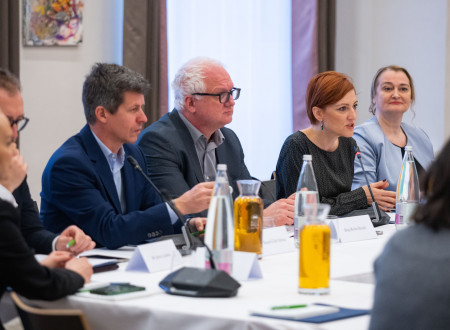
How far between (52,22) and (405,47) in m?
3.00

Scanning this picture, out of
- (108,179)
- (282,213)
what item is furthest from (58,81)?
(282,213)

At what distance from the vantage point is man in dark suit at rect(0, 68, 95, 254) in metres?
2.30

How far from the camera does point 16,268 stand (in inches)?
65.1

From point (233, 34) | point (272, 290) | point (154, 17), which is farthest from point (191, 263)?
point (233, 34)

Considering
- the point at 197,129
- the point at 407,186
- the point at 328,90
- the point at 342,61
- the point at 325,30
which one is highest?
the point at 325,30

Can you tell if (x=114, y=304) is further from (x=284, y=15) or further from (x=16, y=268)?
(x=284, y=15)

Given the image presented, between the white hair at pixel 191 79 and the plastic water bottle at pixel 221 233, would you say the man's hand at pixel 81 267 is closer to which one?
the plastic water bottle at pixel 221 233

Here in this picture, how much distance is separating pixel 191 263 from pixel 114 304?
318 mm

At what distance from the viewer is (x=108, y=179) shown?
274cm

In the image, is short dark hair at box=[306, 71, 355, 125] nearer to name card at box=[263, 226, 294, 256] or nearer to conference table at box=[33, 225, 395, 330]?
name card at box=[263, 226, 294, 256]

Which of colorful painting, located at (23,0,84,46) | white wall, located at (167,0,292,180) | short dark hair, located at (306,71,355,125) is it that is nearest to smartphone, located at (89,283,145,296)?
short dark hair, located at (306,71,355,125)

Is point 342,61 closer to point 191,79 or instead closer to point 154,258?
point 191,79

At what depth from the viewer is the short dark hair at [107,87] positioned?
9.42ft

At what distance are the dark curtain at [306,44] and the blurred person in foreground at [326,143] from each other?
1785mm
